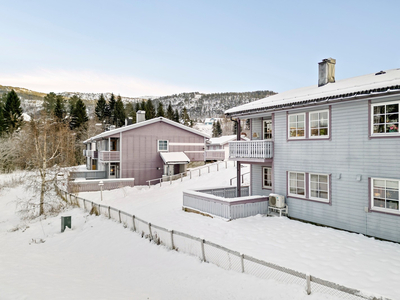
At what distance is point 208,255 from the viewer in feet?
26.9

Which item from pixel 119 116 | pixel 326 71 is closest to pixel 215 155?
pixel 326 71

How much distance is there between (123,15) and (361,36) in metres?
18.2

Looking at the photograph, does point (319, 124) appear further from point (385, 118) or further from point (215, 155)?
point (215, 155)

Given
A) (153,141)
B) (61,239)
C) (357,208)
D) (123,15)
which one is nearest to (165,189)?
(153,141)

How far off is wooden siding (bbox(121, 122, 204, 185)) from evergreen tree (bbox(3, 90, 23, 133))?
35.7 metres

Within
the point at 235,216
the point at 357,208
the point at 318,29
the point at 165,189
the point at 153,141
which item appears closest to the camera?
the point at 357,208

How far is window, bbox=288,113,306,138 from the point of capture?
13453 mm

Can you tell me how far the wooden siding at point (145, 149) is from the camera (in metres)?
29.7

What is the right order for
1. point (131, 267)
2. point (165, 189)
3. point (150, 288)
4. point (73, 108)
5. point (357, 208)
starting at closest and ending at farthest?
point (150, 288), point (131, 267), point (357, 208), point (165, 189), point (73, 108)

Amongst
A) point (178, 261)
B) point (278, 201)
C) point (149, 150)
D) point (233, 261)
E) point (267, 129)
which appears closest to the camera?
point (233, 261)

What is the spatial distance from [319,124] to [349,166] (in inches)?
96.6

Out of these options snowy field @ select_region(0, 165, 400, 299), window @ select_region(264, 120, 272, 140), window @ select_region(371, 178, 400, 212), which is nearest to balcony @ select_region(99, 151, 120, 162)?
snowy field @ select_region(0, 165, 400, 299)

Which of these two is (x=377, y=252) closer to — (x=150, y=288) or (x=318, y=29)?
(x=150, y=288)

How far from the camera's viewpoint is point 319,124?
42.0 feet
